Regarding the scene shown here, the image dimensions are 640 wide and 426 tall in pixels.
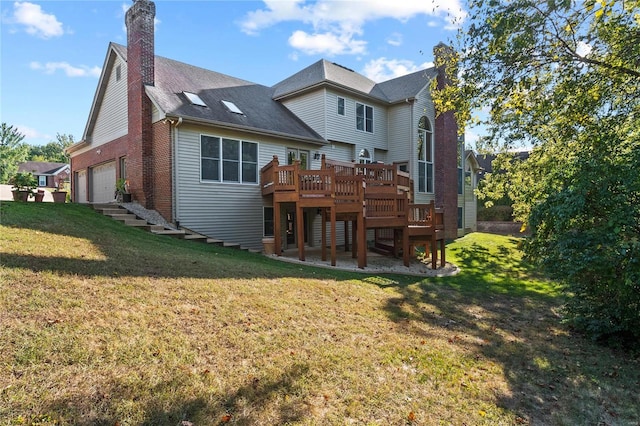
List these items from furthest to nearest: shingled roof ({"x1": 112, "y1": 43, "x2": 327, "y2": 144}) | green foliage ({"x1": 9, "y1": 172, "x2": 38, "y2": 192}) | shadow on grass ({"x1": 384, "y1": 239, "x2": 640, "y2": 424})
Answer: shingled roof ({"x1": 112, "y1": 43, "x2": 327, "y2": 144}), green foliage ({"x1": 9, "y1": 172, "x2": 38, "y2": 192}), shadow on grass ({"x1": 384, "y1": 239, "x2": 640, "y2": 424})

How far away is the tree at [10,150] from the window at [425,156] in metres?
41.9

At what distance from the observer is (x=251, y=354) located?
3781 mm

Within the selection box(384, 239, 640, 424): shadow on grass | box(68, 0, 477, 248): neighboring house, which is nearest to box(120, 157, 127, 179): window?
box(68, 0, 477, 248): neighboring house

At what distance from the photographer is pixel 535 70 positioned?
9125mm

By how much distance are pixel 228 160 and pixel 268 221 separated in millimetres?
2855

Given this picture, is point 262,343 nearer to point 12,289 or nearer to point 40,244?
point 12,289

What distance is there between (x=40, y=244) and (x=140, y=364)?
4.14 metres

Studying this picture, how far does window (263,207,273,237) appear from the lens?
1417 centimetres

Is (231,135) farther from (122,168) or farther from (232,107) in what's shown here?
(122,168)

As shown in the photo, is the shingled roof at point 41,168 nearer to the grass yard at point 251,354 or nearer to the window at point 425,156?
the window at point 425,156

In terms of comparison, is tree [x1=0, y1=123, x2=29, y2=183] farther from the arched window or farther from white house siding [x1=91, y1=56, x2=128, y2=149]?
the arched window

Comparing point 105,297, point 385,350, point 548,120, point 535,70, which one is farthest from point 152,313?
point 548,120

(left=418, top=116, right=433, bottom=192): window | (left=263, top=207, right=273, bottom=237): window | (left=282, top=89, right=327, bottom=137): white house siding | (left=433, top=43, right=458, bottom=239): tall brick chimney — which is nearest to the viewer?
(left=263, top=207, right=273, bottom=237): window

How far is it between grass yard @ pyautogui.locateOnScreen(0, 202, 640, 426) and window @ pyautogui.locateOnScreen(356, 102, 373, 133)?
12055 millimetres
